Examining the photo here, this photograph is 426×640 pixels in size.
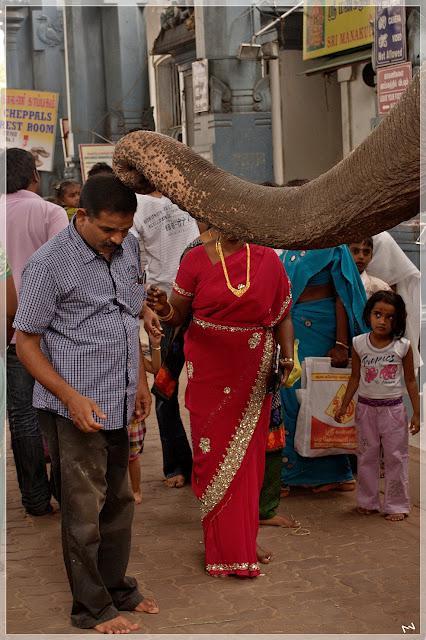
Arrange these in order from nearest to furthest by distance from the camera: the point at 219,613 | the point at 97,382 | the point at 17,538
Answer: the point at 97,382 → the point at 219,613 → the point at 17,538

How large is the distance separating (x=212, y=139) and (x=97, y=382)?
1234cm

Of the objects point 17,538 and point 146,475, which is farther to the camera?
point 146,475

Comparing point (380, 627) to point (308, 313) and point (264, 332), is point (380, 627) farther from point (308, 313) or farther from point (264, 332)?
point (308, 313)

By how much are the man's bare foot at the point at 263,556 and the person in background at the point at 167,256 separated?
1583mm

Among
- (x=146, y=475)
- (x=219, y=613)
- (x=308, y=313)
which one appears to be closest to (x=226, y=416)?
(x=219, y=613)

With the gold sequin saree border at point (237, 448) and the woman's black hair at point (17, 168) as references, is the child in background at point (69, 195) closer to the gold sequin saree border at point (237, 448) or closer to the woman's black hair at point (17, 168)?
the woman's black hair at point (17, 168)

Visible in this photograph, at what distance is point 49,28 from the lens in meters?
31.6

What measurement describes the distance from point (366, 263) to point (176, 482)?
6.14ft

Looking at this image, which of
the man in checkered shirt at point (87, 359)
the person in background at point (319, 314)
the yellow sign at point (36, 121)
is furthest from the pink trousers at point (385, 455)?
the yellow sign at point (36, 121)

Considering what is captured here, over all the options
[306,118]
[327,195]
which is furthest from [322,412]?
[306,118]

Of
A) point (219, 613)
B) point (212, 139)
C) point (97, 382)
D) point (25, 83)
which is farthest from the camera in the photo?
point (25, 83)

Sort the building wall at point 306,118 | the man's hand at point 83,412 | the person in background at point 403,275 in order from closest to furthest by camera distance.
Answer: the man's hand at point 83,412 < the person in background at point 403,275 < the building wall at point 306,118

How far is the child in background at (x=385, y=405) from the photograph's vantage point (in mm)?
6320

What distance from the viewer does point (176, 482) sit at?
7258 millimetres
